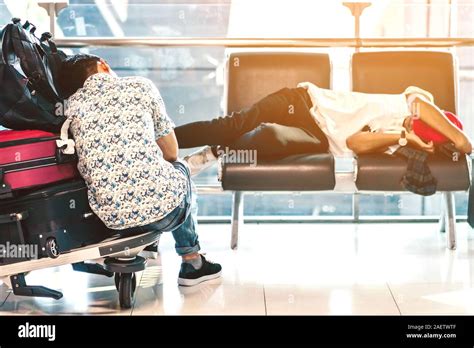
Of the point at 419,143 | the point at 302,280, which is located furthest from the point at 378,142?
the point at 302,280

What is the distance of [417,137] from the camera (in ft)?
12.2

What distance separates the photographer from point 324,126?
3.96m

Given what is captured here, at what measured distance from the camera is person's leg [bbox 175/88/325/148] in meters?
3.69

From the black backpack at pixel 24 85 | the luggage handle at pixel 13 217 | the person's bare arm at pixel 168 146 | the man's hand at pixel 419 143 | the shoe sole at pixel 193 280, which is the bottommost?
the shoe sole at pixel 193 280

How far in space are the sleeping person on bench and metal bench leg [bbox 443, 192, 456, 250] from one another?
345 millimetres

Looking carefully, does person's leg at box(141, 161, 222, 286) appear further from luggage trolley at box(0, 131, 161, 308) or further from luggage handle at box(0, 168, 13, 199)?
luggage handle at box(0, 168, 13, 199)

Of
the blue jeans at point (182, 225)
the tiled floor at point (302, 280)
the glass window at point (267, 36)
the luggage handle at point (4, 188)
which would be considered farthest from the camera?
the glass window at point (267, 36)

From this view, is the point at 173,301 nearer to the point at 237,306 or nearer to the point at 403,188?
the point at 237,306

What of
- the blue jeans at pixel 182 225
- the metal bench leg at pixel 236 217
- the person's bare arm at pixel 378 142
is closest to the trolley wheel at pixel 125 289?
the blue jeans at pixel 182 225

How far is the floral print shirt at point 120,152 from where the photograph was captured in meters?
2.78

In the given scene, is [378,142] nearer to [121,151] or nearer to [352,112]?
[352,112]

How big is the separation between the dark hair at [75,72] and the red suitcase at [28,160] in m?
0.23

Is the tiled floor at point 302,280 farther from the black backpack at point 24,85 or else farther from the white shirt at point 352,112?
the black backpack at point 24,85

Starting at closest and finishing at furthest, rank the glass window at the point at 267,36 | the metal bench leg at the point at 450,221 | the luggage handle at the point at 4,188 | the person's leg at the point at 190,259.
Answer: the luggage handle at the point at 4,188, the person's leg at the point at 190,259, the metal bench leg at the point at 450,221, the glass window at the point at 267,36
